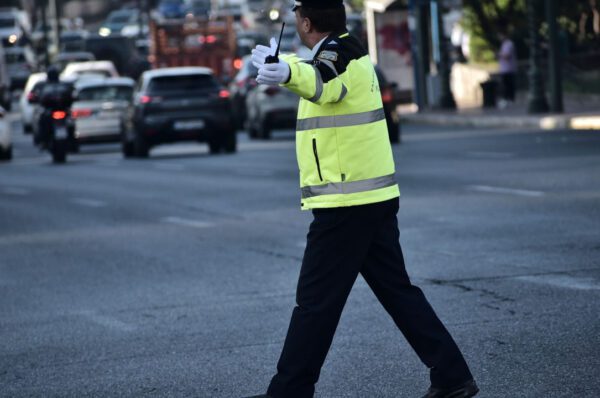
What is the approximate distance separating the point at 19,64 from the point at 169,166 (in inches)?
2192

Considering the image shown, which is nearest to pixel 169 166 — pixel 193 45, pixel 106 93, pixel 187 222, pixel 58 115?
pixel 58 115

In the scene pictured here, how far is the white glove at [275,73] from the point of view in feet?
19.2

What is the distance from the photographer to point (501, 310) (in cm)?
952

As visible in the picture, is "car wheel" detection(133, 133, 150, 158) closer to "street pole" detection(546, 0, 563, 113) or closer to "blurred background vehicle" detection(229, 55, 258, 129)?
"blurred background vehicle" detection(229, 55, 258, 129)

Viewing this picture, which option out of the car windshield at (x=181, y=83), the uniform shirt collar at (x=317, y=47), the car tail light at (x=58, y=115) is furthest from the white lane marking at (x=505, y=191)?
the car tail light at (x=58, y=115)

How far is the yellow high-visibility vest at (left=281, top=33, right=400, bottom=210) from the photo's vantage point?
6266 mm

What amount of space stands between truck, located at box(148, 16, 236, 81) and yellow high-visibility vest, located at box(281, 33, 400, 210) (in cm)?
4386

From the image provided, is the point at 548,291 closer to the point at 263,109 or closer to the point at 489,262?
the point at 489,262

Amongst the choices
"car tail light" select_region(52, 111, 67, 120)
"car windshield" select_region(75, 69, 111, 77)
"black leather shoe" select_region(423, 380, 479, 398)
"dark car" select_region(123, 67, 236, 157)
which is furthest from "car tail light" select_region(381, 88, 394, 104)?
"black leather shoe" select_region(423, 380, 479, 398)

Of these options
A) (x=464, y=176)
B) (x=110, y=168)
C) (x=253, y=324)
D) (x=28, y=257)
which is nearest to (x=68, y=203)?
(x=464, y=176)

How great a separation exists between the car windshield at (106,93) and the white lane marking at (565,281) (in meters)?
24.6

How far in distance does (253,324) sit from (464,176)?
36.6 feet

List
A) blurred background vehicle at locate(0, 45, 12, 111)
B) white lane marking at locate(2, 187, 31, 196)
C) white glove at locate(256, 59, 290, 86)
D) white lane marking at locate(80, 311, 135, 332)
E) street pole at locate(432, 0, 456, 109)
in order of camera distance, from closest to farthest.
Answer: white glove at locate(256, 59, 290, 86) < white lane marking at locate(80, 311, 135, 332) < white lane marking at locate(2, 187, 31, 196) < street pole at locate(432, 0, 456, 109) < blurred background vehicle at locate(0, 45, 12, 111)

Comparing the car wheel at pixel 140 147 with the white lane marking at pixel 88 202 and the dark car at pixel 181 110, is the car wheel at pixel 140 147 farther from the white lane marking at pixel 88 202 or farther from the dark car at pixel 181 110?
the white lane marking at pixel 88 202
